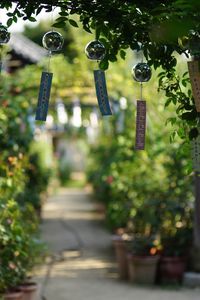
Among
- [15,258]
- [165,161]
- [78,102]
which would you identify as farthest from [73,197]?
[15,258]

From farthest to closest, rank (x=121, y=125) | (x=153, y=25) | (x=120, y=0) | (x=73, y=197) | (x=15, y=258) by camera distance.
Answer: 1. (x=73, y=197)
2. (x=121, y=125)
3. (x=15, y=258)
4. (x=120, y=0)
5. (x=153, y=25)

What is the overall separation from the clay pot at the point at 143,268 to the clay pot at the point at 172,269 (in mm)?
152

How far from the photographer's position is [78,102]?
11.2m

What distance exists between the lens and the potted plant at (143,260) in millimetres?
7535

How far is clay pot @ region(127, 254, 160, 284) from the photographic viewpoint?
24.7 feet

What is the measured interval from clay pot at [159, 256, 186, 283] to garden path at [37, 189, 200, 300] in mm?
364

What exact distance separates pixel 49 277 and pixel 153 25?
5780 millimetres

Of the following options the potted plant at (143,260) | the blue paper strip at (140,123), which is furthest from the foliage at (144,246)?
the blue paper strip at (140,123)

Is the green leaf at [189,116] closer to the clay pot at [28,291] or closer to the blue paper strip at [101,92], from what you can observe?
the blue paper strip at [101,92]

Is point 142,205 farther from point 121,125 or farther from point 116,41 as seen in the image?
point 116,41

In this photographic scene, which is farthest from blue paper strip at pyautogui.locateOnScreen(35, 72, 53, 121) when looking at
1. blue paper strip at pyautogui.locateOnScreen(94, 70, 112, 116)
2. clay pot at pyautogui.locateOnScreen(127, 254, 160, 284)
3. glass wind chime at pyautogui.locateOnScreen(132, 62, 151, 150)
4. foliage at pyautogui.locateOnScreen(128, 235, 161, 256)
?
foliage at pyautogui.locateOnScreen(128, 235, 161, 256)

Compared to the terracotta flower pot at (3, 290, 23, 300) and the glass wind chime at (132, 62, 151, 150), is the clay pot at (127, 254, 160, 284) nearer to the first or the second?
the terracotta flower pot at (3, 290, 23, 300)

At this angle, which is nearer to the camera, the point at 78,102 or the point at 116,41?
the point at 116,41

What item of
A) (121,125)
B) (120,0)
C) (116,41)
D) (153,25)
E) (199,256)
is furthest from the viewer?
(121,125)
